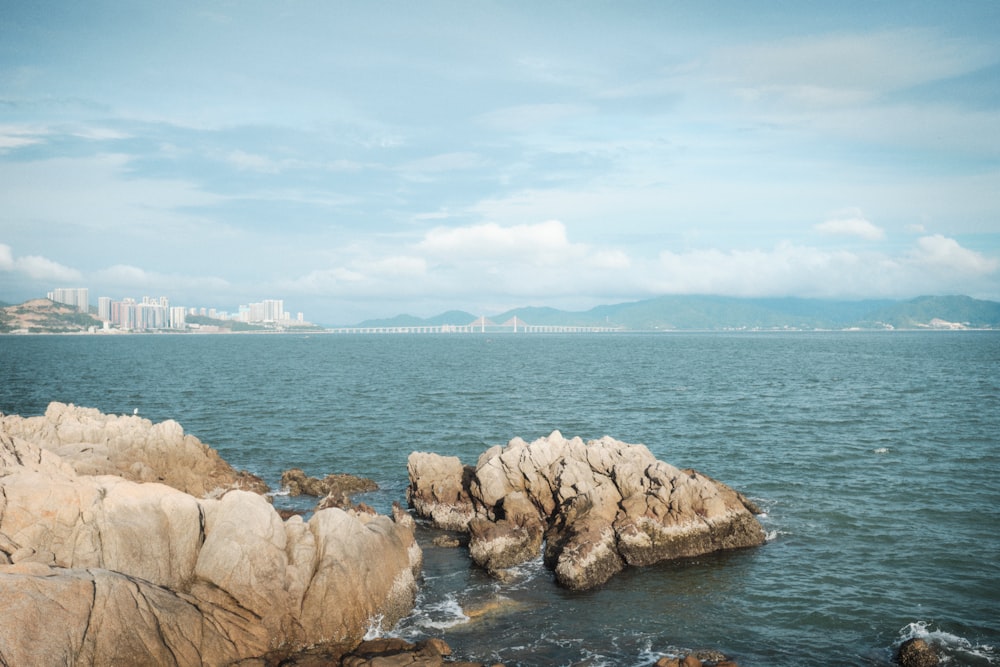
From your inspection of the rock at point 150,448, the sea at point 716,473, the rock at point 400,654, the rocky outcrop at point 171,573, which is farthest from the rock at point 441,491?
the rock at point 400,654

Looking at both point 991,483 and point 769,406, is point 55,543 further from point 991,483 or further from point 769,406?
point 769,406

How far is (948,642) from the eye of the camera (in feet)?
66.3

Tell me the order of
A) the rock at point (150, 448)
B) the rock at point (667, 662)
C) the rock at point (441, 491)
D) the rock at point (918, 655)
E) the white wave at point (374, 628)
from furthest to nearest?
the rock at point (150, 448), the rock at point (441, 491), the white wave at point (374, 628), the rock at point (918, 655), the rock at point (667, 662)

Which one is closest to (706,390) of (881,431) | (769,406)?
(769,406)

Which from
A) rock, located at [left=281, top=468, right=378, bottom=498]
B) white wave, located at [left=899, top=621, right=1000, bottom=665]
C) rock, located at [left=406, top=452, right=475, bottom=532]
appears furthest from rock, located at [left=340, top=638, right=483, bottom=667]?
rock, located at [left=281, top=468, right=378, bottom=498]

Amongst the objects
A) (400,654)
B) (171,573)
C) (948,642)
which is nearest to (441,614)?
(400,654)

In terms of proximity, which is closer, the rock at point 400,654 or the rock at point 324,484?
the rock at point 400,654

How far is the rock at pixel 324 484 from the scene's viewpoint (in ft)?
118

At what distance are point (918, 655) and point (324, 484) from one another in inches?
A: 1066

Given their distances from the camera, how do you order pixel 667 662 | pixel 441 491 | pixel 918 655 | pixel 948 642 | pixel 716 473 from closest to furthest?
1. pixel 667 662
2. pixel 918 655
3. pixel 948 642
4. pixel 441 491
5. pixel 716 473

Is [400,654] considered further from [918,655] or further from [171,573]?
[918,655]

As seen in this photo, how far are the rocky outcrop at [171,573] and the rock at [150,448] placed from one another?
11.0m

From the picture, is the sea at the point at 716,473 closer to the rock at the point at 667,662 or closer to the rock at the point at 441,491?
the rock at the point at 667,662

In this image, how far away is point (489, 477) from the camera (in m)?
30.8
